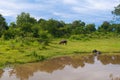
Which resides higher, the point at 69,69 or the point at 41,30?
the point at 41,30

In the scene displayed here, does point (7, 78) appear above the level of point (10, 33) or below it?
below

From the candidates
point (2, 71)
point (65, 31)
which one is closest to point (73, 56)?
point (2, 71)

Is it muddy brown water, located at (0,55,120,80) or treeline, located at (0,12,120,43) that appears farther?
treeline, located at (0,12,120,43)

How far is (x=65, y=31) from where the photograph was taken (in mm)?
59656

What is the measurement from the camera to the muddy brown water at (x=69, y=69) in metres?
17.9

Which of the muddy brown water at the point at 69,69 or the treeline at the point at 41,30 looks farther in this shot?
the treeline at the point at 41,30

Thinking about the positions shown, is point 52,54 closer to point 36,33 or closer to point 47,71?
point 47,71

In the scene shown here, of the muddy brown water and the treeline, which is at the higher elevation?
the treeline

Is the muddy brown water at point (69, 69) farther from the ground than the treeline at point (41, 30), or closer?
closer

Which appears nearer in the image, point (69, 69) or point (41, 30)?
point (69, 69)

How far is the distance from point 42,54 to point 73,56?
3.39 m

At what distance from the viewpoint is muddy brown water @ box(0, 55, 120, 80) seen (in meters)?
17.9

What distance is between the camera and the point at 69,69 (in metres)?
21.5

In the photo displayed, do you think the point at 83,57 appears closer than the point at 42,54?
No
